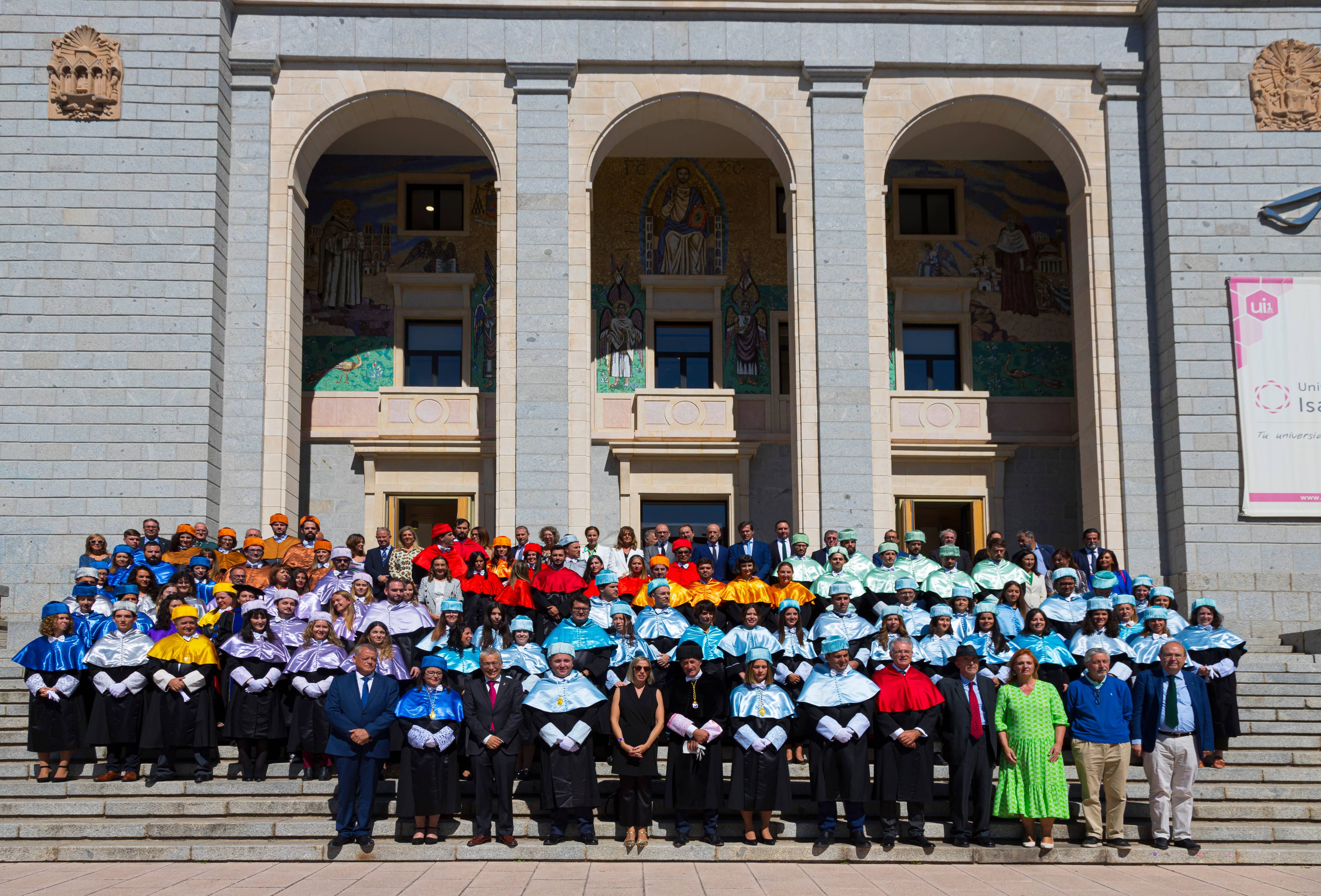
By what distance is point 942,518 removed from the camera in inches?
886

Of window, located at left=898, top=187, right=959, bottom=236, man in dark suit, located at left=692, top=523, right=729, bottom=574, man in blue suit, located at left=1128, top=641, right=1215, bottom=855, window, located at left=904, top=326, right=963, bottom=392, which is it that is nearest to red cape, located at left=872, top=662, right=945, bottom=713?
man in blue suit, located at left=1128, top=641, right=1215, bottom=855

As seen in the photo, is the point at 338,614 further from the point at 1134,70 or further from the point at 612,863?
the point at 1134,70

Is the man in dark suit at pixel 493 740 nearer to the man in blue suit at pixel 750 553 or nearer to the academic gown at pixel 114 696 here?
the academic gown at pixel 114 696

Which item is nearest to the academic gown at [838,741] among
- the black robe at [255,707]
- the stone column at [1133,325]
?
the black robe at [255,707]

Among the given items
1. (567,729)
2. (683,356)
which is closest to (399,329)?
(683,356)

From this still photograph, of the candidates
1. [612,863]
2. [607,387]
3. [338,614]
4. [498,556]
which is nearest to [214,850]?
[338,614]

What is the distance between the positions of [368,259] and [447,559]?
9.91 meters

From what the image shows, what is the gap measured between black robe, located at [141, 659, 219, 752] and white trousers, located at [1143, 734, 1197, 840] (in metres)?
8.43

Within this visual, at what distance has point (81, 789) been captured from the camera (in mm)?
12156

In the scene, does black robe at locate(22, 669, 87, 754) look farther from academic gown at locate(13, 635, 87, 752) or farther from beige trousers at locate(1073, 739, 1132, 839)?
beige trousers at locate(1073, 739, 1132, 839)

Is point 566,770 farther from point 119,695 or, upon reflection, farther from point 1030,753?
point 119,695

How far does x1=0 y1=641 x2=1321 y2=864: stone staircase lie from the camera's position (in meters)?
11.1

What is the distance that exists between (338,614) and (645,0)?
11.7 meters

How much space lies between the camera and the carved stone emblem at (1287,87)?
19922 mm
